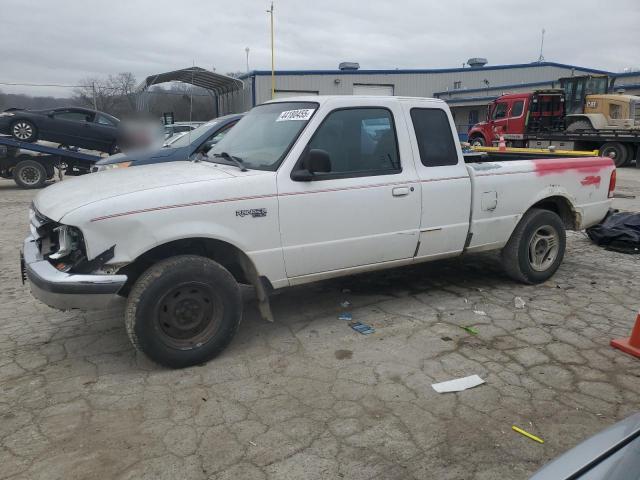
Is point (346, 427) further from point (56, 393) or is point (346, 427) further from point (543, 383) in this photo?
point (56, 393)

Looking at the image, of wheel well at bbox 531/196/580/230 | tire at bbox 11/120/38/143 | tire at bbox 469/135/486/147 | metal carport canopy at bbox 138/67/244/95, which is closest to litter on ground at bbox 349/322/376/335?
wheel well at bbox 531/196/580/230

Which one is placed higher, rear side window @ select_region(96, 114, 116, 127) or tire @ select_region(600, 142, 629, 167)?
rear side window @ select_region(96, 114, 116, 127)

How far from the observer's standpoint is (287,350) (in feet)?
12.9

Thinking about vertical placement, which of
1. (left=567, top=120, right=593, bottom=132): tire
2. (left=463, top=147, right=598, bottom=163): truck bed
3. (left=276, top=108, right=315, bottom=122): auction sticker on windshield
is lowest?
(left=463, top=147, right=598, bottom=163): truck bed

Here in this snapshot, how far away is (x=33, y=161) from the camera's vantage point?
14.1 m

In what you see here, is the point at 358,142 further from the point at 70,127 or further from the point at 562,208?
the point at 70,127

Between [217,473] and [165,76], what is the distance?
20480 mm

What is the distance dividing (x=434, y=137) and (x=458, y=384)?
7.33ft

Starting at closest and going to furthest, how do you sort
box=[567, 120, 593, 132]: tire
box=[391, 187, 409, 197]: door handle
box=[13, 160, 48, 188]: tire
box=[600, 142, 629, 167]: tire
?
box=[391, 187, 409, 197]: door handle → box=[13, 160, 48, 188]: tire → box=[600, 142, 629, 167]: tire → box=[567, 120, 593, 132]: tire

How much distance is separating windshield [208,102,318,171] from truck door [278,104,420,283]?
15cm

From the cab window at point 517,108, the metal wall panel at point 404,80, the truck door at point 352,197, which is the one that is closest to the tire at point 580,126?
the cab window at point 517,108

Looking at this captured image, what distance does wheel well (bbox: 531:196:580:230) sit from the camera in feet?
17.7

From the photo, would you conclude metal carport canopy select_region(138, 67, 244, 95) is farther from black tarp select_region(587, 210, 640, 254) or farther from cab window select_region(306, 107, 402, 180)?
cab window select_region(306, 107, 402, 180)

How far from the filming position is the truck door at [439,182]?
14.5ft
